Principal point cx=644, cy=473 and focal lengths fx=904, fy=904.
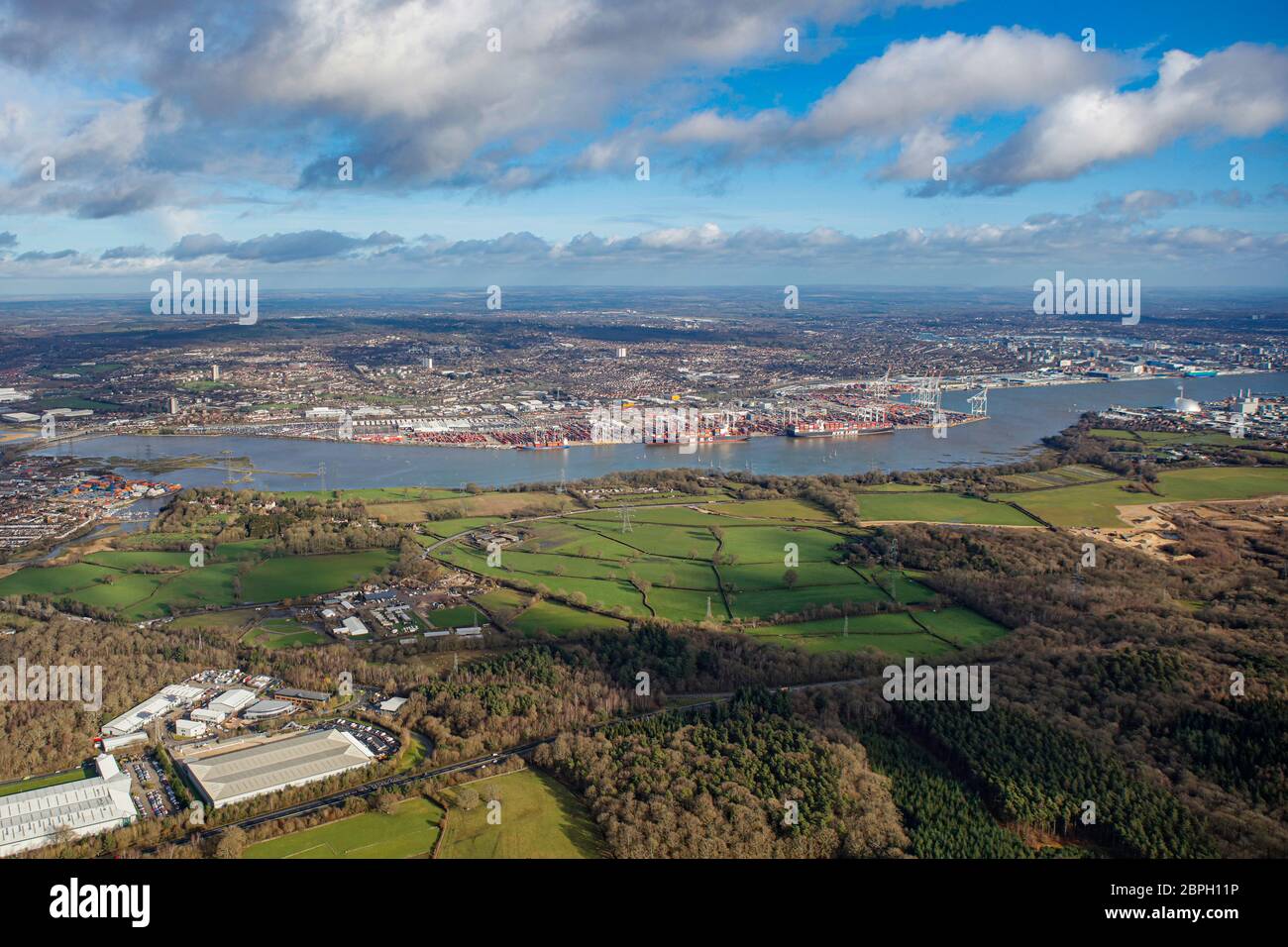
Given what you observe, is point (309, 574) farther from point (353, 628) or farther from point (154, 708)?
point (154, 708)

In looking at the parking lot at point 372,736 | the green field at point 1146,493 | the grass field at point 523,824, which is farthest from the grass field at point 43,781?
the green field at point 1146,493

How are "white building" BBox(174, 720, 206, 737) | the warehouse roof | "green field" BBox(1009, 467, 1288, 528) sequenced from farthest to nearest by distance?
"green field" BBox(1009, 467, 1288, 528) → "white building" BBox(174, 720, 206, 737) → the warehouse roof

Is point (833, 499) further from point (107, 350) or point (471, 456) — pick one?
point (107, 350)

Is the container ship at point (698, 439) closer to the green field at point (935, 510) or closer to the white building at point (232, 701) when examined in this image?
the green field at point (935, 510)

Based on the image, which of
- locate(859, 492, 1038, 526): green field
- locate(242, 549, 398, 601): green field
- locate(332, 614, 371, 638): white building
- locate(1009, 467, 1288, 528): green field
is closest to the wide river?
locate(859, 492, 1038, 526): green field

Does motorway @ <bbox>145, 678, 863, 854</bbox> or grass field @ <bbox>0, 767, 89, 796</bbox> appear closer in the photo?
motorway @ <bbox>145, 678, 863, 854</bbox>

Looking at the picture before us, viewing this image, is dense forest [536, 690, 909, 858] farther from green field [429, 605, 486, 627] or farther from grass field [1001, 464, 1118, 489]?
grass field [1001, 464, 1118, 489]
